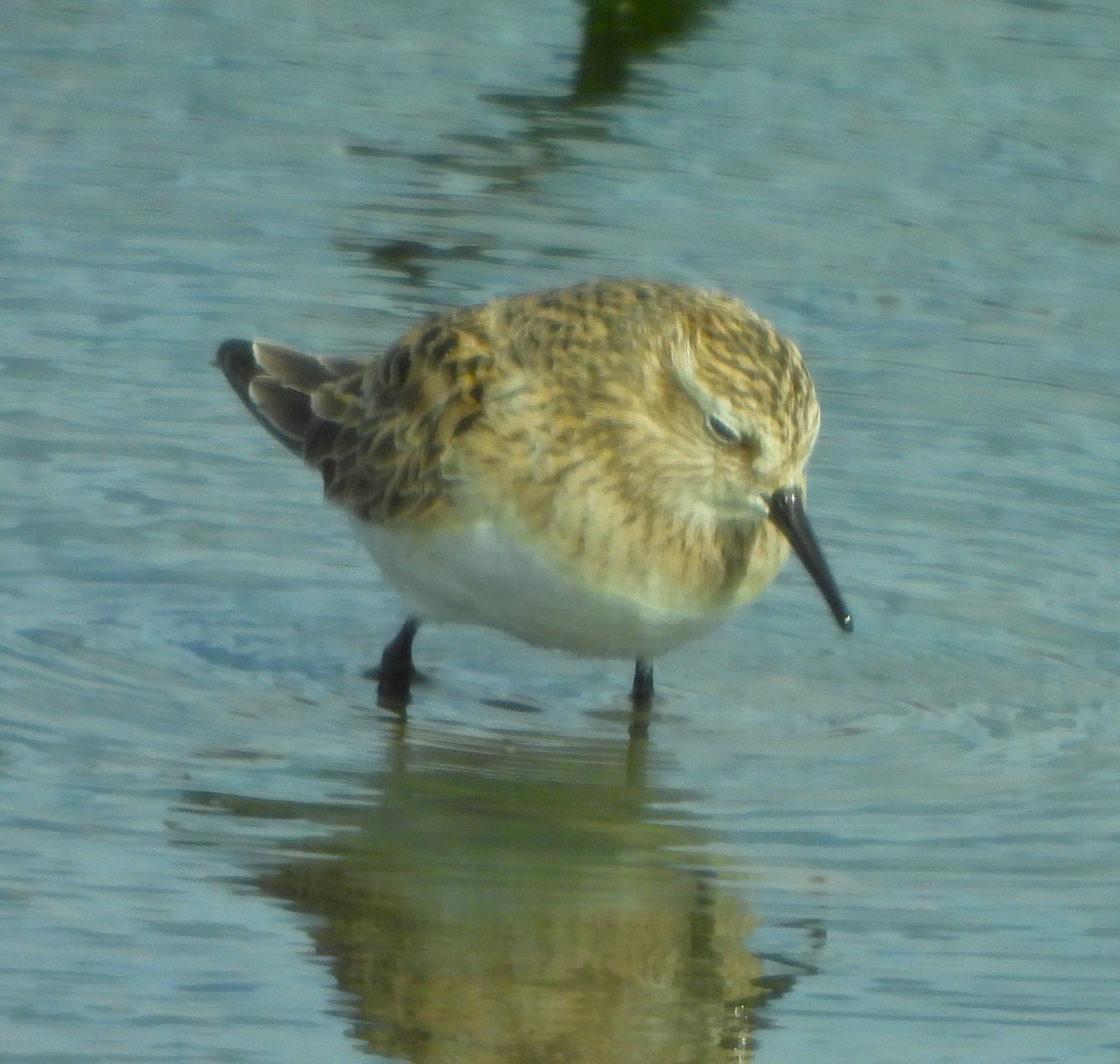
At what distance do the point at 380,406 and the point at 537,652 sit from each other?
0.82m

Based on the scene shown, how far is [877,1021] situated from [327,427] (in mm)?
3278

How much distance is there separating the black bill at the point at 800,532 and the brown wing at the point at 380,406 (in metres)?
0.84

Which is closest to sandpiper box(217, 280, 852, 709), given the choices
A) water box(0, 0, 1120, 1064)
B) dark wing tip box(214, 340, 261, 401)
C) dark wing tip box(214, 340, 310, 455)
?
water box(0, 0, 1120, 1064)

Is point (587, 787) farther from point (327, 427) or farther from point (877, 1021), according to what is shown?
point (327, 427)

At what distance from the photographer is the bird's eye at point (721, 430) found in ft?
20.8

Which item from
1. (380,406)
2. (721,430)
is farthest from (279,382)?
(721,430)

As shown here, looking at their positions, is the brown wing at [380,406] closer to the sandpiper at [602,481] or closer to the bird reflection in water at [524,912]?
the sandpiper at [602,481]

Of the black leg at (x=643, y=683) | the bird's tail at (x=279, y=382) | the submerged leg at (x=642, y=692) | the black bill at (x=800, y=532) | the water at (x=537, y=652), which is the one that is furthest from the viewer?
the bird's tail at (x=279, y=382)

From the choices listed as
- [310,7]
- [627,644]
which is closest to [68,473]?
[627,644]

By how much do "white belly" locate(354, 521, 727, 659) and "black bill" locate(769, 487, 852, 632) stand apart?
322mm

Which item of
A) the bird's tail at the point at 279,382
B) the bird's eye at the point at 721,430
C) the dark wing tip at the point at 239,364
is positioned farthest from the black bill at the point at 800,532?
the dark wing tip at the point at 239,364

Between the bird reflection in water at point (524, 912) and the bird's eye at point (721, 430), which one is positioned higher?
the bird's eye at point (721, 430)

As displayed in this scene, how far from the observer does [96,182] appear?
9.93 metres

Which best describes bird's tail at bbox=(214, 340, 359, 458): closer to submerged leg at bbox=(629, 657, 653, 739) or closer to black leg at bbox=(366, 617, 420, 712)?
black leg at bbox=(366, 617, 420, 712)
